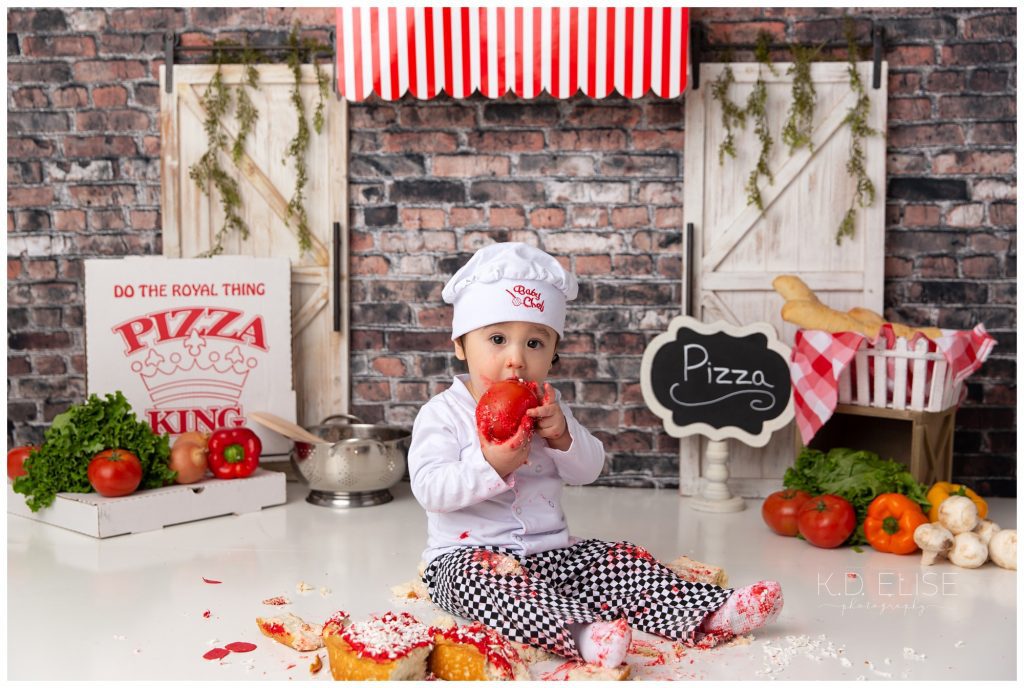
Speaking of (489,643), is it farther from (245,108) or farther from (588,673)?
(245,108)

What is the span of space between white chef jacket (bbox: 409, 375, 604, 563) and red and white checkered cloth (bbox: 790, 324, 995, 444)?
1.43 m


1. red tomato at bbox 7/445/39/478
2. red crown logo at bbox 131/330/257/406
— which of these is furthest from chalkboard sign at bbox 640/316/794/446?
red tomato at bbox 7/445/39/478

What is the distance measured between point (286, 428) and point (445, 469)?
180 cm

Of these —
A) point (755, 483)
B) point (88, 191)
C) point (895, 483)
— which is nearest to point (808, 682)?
point (895, 483)

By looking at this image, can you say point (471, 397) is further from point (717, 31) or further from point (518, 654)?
point (717, 31)

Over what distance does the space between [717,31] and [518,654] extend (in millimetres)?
3125

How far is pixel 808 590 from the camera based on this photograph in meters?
3.18

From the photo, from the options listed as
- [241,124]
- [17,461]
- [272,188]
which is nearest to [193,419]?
[17,461]

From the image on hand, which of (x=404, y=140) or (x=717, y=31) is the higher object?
(x=717, y=31)

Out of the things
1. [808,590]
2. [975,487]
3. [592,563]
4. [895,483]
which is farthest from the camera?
[975,487]

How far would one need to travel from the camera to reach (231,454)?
13.9 ft

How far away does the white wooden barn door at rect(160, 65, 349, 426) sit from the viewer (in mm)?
4750

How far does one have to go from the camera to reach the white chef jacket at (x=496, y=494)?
2.88 m

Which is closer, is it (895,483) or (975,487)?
(895,483)
